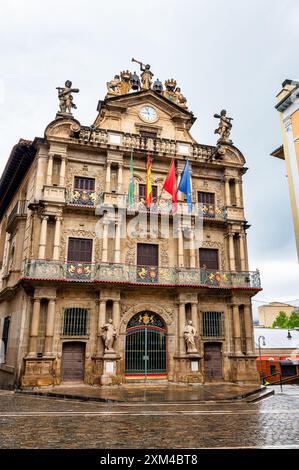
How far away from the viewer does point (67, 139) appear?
803 inches

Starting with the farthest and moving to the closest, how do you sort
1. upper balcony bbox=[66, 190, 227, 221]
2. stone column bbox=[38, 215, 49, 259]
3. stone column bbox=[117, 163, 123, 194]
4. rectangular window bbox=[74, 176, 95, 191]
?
rectangular window bbox=[74, 176, 95, 191] < stone column bbox=[117, 163, 123, 194] < upper balcony bbox=[66, 190, 227, 221] < stone column bbox=[38, 215, 49, 259]

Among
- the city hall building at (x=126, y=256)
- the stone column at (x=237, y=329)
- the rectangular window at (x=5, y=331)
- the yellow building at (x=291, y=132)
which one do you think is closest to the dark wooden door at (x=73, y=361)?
the city hall building at (x=126, y=256)

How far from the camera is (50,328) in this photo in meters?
17.6

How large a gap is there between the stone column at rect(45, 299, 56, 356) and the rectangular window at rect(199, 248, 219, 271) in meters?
8.53

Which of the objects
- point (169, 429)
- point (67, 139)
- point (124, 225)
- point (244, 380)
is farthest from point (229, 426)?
point (67, 139)

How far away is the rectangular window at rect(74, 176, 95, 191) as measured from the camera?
2067 cm

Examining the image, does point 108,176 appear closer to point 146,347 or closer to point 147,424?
point 146,347

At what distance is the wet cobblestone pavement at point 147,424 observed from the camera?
7148 mm

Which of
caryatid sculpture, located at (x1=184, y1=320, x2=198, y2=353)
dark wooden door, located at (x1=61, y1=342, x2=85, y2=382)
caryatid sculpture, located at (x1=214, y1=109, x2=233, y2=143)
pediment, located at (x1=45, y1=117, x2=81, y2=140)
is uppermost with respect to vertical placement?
caryatid sculpture, located at (x1=214, y1=109, x2=233, y2=143)

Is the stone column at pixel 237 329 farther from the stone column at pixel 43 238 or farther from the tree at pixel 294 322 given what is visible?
the tree at pixel 294 322

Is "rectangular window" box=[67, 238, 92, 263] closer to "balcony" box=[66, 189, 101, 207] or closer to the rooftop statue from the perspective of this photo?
"balcony" box=[66, 189, 101, 207]

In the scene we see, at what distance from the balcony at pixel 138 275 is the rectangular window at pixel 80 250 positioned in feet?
2.20

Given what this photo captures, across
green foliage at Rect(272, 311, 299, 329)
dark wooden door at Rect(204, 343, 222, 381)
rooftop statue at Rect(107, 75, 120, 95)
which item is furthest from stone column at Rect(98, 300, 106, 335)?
green foliage at Rect(272, 311, 299, 329)
